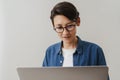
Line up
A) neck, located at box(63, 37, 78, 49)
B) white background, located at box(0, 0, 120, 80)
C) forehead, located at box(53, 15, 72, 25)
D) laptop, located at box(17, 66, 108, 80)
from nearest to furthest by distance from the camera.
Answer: laptop, located at box(17, 66, 108, 80) < forehead, located at box(53, 15, 72, 25) < neck, located at box(63, 37, 78, 49) < white background, located at box(0, 0, 120, 80)

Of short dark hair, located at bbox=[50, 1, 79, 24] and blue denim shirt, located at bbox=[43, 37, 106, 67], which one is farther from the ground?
short dark hair, located at bbox=[50, 1, 79, 24]

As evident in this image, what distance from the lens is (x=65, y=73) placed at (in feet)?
3.05

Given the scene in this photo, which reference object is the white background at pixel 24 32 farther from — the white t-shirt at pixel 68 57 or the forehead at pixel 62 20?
the forehead at pixel 62 20

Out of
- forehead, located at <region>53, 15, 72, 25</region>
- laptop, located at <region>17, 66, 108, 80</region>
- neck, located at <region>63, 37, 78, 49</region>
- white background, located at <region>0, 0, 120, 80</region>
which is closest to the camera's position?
laptop, located at <region>17, 66, 108, 80</region>

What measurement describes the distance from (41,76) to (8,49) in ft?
3.32

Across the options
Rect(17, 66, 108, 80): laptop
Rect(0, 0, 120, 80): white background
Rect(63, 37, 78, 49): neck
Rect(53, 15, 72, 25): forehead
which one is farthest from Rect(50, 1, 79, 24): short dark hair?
Rect(0, 0, 120, 80): white background

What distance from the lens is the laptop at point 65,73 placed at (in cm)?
90

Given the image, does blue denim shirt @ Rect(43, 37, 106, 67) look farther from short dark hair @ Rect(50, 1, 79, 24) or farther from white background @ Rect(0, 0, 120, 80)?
white background @ Rect(0, 0, 120, 80)

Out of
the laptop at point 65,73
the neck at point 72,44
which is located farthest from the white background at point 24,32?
the laptop at point 65,73

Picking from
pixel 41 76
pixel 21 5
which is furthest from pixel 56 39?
pixel 41 76

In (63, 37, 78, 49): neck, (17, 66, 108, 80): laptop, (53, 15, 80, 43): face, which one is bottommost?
(17, 66, 108, 80): laptop

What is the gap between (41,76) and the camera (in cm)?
96

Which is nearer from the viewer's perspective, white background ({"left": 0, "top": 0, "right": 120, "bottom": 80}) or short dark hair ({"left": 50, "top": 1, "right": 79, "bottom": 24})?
short dark hair ({"left": 50, "top": 1, "right": 79, "bottom": 24})

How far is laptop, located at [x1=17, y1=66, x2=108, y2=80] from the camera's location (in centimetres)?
90
